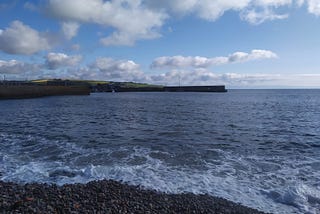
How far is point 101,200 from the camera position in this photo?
8742 millimetres

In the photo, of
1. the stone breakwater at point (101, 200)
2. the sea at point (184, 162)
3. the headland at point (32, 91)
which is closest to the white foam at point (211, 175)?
the sea at point (184, 162)

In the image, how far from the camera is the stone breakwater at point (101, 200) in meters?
7.82

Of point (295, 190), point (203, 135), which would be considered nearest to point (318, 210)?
point (295, 190)

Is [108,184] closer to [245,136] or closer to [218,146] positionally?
[218,146]

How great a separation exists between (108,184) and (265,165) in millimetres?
8779

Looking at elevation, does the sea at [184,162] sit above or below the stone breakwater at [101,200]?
below

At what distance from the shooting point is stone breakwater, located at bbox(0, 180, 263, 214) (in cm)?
782

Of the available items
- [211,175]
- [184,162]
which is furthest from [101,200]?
[184,162]

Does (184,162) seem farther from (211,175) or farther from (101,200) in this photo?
(101,200)

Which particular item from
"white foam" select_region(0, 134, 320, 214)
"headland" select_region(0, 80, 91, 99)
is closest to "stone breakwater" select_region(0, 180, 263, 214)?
"white foam" select_region(0, 134, 320, 214)

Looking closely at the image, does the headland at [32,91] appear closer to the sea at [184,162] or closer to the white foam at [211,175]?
the sea at [184,162]

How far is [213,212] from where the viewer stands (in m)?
8.54

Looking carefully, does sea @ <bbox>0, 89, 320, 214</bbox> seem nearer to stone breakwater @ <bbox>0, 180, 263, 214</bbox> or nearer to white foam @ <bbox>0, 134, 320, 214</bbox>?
white foam @ <bbox>0, 134, 320, 214</bbox>

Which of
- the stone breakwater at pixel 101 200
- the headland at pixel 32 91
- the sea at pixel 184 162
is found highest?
the headland at pixel 32 91
